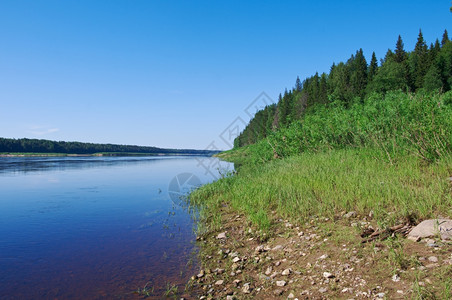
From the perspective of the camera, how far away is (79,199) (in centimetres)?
1875

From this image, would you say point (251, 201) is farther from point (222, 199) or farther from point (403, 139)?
point (403, 139)

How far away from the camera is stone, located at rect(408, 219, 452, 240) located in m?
5.26

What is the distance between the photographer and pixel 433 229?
542 centimetres

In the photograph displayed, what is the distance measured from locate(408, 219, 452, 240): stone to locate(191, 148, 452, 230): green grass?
0.61m

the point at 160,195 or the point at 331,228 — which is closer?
the point at 331,228

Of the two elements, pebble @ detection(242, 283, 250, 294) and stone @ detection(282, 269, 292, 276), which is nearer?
pebble @ detection(242, 283, 250, 294)

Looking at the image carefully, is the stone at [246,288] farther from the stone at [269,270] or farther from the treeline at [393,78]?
the treeline at [393,78]

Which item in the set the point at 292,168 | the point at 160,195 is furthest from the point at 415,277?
the point at 160,195

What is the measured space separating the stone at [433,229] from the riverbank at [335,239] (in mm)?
187

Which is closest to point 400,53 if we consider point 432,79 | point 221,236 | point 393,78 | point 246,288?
point 393,78

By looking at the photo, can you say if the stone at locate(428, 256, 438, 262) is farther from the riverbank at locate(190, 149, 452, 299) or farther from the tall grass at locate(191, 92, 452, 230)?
the tall grass at locate(191, 92, 452, 230)

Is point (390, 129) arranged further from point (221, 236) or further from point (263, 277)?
point (263, 277)

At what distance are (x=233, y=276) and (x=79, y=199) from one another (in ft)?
53.5

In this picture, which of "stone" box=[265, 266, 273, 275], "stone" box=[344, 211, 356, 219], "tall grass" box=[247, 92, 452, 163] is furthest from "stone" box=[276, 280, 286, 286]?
"tall grass" box=[247, 92, 452, 163]
